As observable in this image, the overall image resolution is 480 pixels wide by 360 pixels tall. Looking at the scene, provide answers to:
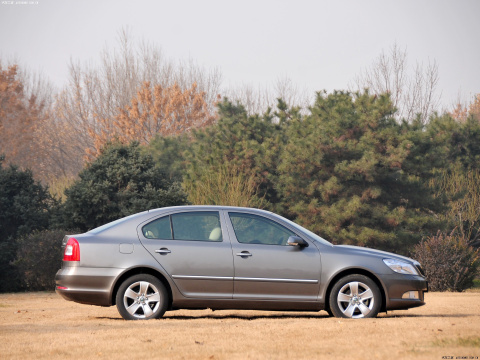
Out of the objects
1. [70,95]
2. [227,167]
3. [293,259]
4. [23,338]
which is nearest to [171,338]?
[23,338]

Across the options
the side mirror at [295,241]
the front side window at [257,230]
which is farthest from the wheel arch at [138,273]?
the side mirror at [295,241]

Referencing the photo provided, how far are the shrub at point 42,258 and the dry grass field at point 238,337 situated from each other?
9.92m

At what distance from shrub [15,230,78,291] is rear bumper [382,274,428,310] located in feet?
40.3

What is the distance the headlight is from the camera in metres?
10.1

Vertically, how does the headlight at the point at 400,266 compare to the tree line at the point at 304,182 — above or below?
below

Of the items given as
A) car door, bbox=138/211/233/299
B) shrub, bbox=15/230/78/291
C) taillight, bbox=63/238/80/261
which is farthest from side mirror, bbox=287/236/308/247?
shrub, bbox=15/230/78/291

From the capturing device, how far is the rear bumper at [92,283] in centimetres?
980

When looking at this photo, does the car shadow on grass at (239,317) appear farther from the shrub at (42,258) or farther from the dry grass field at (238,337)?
the shrub at (42,258)

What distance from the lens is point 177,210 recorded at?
10250mm

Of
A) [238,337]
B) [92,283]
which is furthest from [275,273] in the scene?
[92,283]

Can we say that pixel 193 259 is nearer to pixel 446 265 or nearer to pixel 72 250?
pixel 72 250

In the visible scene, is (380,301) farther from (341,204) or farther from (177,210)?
(341,204)

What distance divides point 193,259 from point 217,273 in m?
0.35

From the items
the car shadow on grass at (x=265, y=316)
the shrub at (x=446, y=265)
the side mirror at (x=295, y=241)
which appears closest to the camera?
the side mirror at (x=295, y=241)
